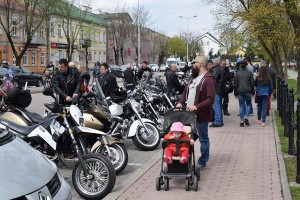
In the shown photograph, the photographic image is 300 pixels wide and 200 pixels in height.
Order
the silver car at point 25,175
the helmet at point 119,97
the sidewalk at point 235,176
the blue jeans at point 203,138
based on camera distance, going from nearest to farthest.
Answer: the silver car at point 25,175, the sidewalk at point 235,176, the blue jeans at point 203,138, the helmet at point 119,97

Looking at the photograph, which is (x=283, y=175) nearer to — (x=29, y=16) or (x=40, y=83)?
(x=40, y=83)

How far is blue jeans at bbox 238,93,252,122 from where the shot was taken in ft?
41.7

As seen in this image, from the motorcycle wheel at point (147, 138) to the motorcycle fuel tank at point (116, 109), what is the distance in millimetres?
A: 540

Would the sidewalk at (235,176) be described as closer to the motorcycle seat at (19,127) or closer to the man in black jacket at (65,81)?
the motorcycle seat at (19,127)

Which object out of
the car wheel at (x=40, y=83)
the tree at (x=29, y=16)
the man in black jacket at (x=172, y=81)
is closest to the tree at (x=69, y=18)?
the tree at (x=29, y=16)

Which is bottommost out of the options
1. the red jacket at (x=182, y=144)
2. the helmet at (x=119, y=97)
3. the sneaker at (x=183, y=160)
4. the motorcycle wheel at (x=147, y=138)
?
the motorcycle wheel at (x=147, y=138)

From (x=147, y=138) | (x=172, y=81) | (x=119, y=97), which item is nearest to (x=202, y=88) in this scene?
(x=147, y=138)

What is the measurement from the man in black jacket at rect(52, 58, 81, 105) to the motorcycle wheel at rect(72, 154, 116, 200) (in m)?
3.47

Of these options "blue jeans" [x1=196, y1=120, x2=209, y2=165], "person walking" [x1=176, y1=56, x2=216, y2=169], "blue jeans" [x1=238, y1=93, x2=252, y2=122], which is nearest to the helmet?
"person walking" [x1=176, y1=56, x2=216, y2=169]

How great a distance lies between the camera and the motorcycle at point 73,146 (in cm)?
591

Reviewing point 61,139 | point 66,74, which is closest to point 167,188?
point 61,139

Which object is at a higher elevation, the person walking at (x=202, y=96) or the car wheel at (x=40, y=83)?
the person walking at (x=202, y=96)

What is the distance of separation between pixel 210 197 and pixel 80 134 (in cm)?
189

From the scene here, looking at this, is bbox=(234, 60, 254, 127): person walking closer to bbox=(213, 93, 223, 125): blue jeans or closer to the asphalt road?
bbox=(213, 93, 223, 125): blue jeans
